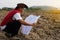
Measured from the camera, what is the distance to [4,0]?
7695mm

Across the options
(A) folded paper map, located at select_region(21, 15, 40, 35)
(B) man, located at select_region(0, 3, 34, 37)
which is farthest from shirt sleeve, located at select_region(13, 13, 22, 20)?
(A) folded paper map, located at select_region(21, 15, 40, 35)

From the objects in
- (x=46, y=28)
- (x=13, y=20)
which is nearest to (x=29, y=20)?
(x=13, y=20)

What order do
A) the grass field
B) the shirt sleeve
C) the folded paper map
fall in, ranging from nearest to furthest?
the shirt sleeve < the folded paper map < the grass field

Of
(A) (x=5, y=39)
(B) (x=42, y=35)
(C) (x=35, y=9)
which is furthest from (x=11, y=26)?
(C) (x=35, y=9)

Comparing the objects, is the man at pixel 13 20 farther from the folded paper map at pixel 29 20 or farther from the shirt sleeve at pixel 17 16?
the folded paper map at pixel 29 20

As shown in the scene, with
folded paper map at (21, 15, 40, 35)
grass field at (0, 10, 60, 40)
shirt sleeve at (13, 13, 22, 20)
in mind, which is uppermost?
shirt sleeve at (13, 13, 22, 20)

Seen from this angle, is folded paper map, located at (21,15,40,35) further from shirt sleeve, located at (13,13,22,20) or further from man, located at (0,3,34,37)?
shirt sleeve, located at (13,13,22,20)

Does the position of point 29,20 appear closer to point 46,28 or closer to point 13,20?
point 13,20

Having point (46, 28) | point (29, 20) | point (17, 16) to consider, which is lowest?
point (46, 28)

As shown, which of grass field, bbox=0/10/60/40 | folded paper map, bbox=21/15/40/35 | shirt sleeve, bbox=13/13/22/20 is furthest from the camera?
grass field, bbox=0/10/60/40

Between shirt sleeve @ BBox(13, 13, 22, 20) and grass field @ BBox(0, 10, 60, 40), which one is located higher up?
shirt sleeve @ BBox(13, 13, 22, 20)

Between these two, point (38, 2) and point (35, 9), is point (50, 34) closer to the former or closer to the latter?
point (38, 2)

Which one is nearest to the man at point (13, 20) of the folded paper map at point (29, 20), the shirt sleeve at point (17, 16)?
the shirt sleeve at point (17, 16)

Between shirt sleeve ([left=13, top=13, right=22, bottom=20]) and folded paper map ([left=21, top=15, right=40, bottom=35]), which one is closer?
shirt sleeve ([left=13, top=13, right=22, bottom=20])
